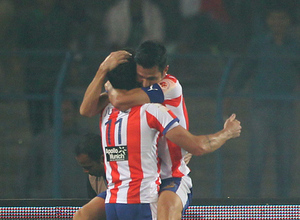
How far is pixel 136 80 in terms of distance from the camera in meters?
2.78

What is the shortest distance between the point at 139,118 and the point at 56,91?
3119 mm

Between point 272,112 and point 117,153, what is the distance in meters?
3.54

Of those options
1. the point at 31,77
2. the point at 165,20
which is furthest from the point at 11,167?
the point at 165,20

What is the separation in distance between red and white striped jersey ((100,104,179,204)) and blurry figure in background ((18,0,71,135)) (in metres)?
3.41

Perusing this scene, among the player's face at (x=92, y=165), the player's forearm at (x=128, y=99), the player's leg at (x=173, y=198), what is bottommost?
the player's leg at (x=173, y=198)

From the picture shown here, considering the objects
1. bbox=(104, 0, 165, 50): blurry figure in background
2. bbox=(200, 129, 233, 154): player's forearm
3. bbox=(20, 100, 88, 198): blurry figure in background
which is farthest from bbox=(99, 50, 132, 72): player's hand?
bbox=(104, 0, 165, 50): blurry figure in background

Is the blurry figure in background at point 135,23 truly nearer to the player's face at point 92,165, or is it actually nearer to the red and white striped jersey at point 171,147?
the player's face at point 92,165

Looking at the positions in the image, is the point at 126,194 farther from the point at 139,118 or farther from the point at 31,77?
the point at 31,77

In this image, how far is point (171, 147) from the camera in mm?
2764

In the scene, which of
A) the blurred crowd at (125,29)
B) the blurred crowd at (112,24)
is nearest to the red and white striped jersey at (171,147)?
the blurred crowd at (125,29)

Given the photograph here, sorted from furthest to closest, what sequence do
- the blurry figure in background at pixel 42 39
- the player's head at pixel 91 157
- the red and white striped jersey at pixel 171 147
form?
the blurry figure in background at pixel 42 39 < the player's head at pixel 91 157 < the red and white striped jersey at pixel 171 147

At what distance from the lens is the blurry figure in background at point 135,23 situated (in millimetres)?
6543

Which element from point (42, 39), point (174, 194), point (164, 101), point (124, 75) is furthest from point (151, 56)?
point (42, 39)

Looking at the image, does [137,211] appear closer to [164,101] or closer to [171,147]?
[171,147]
